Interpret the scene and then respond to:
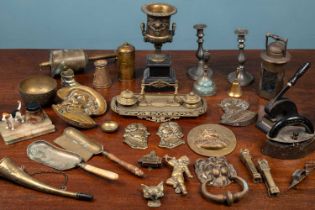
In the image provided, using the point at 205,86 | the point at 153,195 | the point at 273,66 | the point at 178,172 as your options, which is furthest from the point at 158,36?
the point at 153,195

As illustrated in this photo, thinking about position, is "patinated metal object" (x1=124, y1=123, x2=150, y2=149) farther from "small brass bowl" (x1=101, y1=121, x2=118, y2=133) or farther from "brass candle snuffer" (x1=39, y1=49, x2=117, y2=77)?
"brass candle snuffer" (x1=39, y1=49, x2=117, y2=77)

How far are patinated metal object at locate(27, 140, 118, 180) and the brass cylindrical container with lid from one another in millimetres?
592

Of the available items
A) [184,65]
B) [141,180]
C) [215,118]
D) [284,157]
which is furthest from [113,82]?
[284,157]

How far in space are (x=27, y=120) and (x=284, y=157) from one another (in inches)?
40.1

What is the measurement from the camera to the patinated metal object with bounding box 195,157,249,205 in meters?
1.65

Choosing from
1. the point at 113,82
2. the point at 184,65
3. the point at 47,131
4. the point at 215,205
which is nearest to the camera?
the point at 215,205

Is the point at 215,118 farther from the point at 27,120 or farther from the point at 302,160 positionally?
the point at 27,120

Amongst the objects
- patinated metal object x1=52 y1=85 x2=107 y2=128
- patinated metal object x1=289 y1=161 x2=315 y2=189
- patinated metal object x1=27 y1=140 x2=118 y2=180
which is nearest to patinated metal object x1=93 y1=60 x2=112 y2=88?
patinated metal object x1=52 y1=85 x2=107 y2=128

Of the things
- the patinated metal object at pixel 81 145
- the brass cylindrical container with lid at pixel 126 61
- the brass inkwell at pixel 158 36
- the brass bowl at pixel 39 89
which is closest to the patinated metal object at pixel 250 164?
the patinated metal object at pixel 81 145

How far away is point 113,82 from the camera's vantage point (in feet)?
7.69

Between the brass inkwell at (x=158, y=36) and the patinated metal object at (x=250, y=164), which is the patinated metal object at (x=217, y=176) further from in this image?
the brass inkwell at (x=158, y=36)

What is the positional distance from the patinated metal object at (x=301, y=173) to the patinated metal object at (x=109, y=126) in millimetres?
718

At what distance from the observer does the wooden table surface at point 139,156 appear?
1.65m

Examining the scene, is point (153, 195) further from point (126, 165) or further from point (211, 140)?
point (211, 140)
